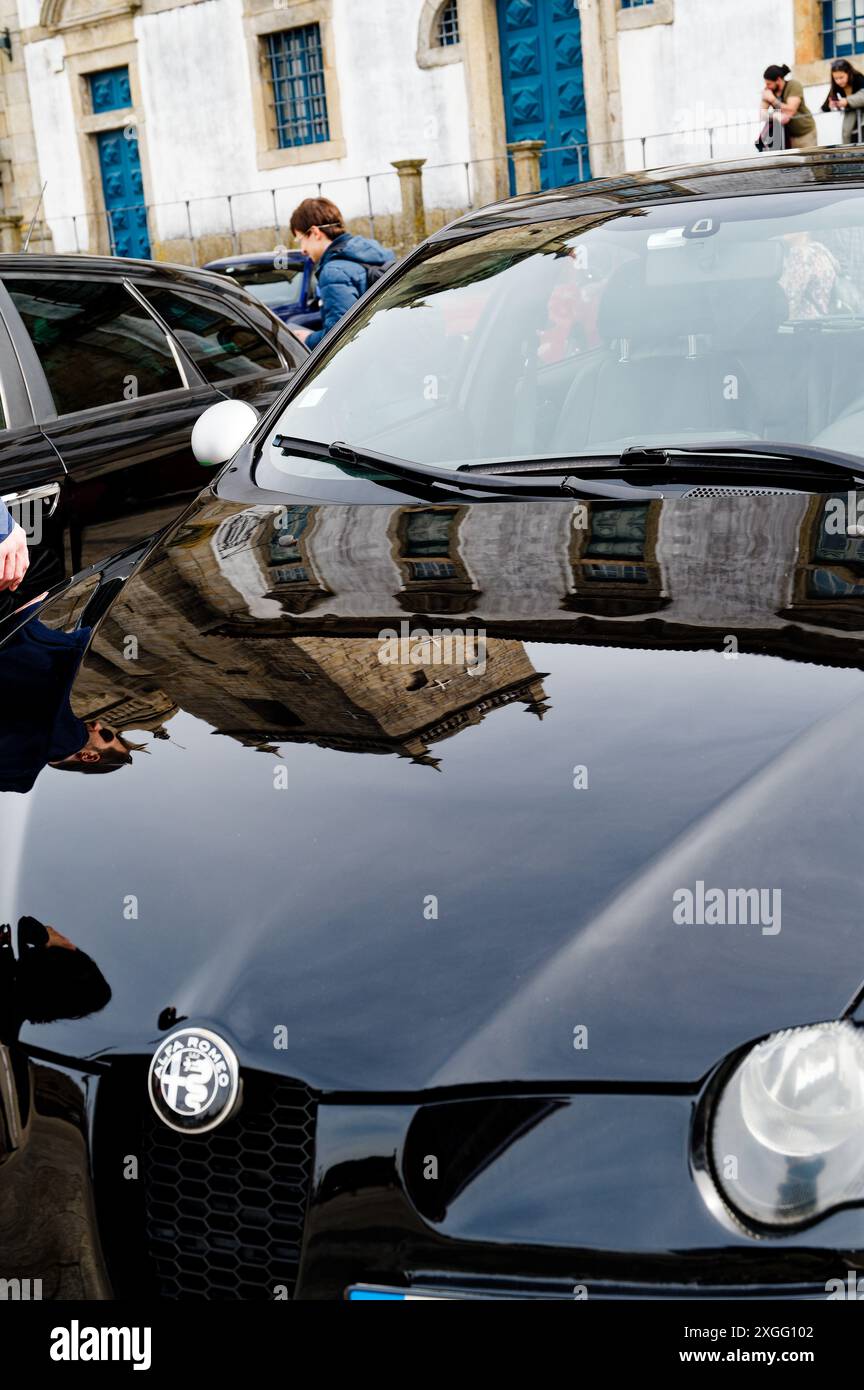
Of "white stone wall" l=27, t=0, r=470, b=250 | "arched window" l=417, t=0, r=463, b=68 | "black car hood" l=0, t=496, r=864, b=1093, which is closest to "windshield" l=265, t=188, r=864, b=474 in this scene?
"black car hood" l=0, t=496, r=864, b=1093

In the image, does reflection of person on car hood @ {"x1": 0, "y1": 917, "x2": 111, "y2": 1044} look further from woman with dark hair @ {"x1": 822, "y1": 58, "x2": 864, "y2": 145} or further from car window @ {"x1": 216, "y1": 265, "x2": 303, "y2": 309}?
woman with dark hair @ {"x1": 822, "y1": 58, "x2": 864, "y2": 145}

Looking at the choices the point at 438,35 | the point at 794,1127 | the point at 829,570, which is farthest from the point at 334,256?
the point at 438,35

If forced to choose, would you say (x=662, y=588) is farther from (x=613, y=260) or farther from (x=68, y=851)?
(x=613, y=260)

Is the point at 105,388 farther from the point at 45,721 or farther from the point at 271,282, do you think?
the point at 271,282

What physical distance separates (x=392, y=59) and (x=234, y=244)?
4.18 metres

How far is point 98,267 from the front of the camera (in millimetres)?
5812

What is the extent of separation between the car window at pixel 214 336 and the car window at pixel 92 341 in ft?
0.39

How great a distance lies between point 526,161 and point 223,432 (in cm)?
1757

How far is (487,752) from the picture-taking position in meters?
1.99

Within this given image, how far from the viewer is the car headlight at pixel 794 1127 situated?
152cm

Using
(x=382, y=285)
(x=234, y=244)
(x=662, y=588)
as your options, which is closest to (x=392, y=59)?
(x=234, y=244)

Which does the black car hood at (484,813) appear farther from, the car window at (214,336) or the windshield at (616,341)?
the car window at (214,336)

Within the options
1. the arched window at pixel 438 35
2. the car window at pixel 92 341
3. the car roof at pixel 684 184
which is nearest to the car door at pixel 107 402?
the car window at pixel 92 341

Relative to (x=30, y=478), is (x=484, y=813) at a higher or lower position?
lower
